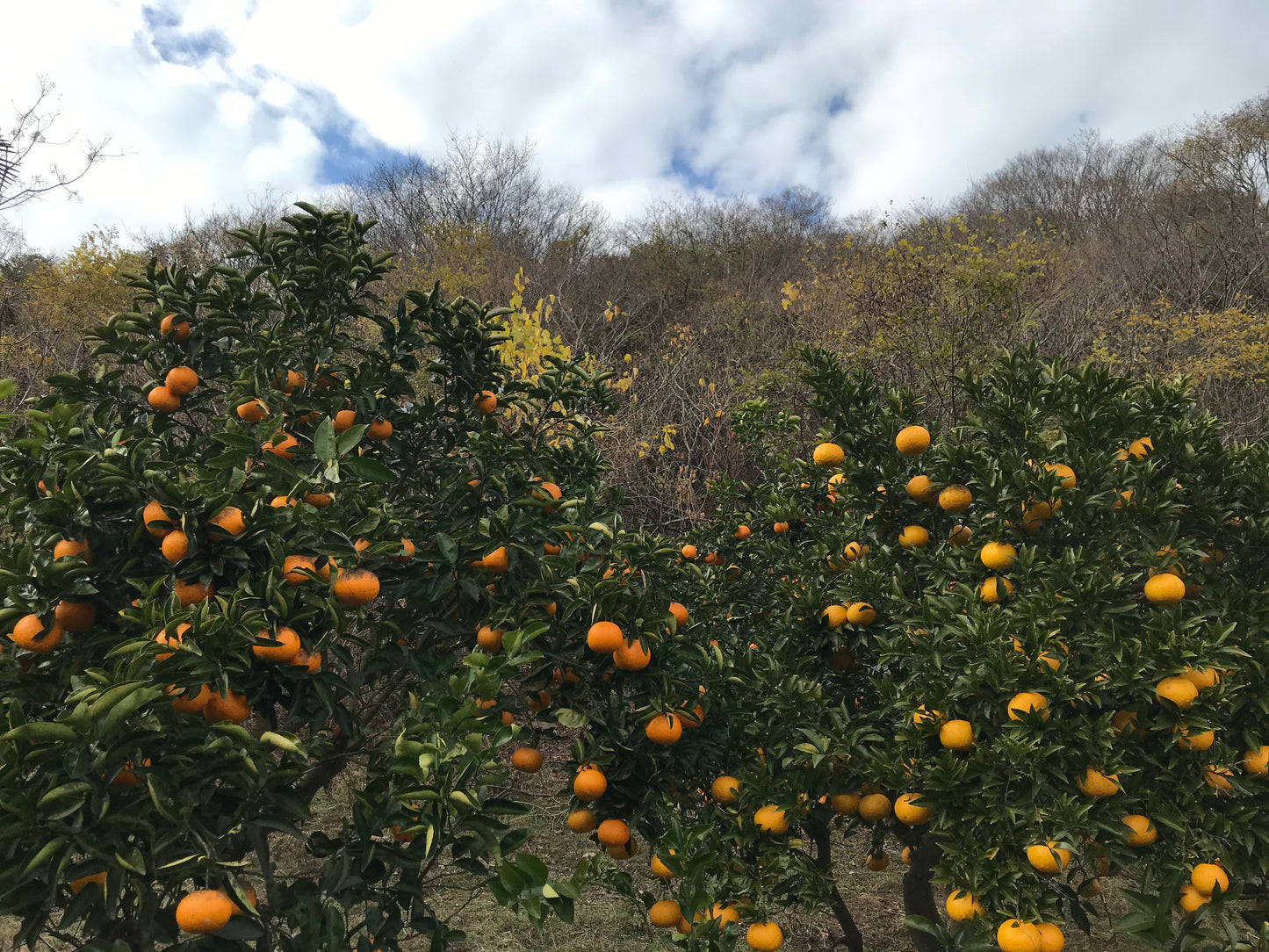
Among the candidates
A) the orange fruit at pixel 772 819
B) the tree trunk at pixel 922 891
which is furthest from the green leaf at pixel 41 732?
the tree trunk at pixel 922 891

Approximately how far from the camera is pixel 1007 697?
5.21 feet

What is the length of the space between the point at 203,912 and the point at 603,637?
0.77 metres

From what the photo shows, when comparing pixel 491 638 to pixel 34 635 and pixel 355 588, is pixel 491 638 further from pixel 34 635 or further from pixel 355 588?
pixel 34 635

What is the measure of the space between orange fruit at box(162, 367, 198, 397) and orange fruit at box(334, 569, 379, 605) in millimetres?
912

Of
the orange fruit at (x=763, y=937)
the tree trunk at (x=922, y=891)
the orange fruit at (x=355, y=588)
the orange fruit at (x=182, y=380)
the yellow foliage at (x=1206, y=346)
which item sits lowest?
the tree trunk at (x=922, y=891)

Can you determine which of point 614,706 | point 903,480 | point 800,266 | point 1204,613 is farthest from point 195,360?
point 800,266

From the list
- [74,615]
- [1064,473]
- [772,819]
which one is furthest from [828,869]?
[74,615]

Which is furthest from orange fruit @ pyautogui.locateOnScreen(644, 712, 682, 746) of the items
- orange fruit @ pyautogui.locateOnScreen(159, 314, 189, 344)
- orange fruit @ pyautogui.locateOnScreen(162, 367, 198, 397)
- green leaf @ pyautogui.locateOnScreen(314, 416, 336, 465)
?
orange fruit @ pyautogui.locateOnScreen(159, 314, 189, 344)

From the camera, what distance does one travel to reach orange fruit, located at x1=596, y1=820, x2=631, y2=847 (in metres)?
1.63

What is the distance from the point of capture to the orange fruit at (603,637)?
1.51 meters

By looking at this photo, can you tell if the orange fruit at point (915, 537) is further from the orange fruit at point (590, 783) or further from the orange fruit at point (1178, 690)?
the orange fruit at point (590, 783)

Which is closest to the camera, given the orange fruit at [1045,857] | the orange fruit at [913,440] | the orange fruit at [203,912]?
the orange fruit at [203,912]

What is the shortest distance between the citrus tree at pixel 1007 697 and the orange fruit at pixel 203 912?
26.8 inches

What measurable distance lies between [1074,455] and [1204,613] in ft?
1.48
